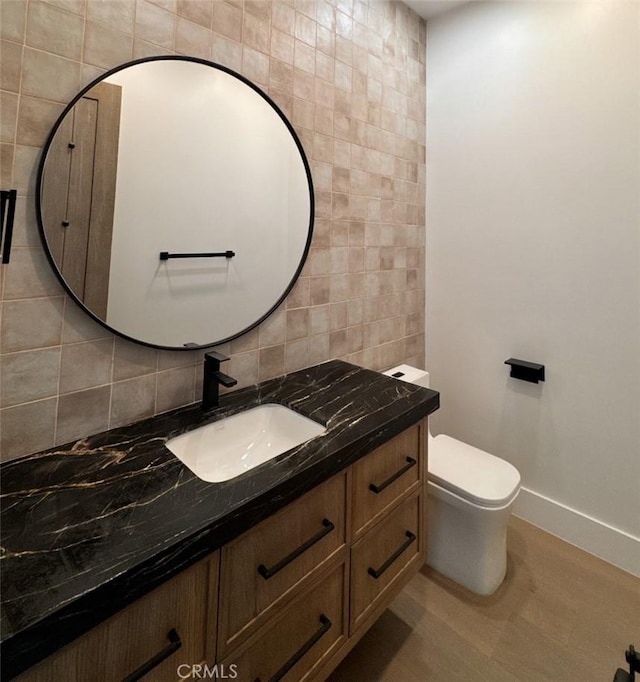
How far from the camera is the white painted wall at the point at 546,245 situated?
156cm

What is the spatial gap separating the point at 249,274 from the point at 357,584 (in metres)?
1.10

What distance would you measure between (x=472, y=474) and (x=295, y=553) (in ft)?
3.29

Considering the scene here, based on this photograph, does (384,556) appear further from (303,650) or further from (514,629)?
(514,629)

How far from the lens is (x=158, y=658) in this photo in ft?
2.18

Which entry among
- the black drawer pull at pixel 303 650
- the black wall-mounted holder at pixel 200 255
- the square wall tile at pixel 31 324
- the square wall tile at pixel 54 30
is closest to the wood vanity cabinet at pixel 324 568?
the black drawer pull at pixel 303 650

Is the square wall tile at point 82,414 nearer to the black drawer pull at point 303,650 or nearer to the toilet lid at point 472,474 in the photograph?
the black drawer pull at point 303,650

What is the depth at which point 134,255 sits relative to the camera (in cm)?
110

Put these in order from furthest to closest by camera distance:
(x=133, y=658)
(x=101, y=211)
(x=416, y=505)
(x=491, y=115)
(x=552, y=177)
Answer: (x=491, y=115) → (x=552, y=177) → (x=416, y=505) → (x=101, y=211) → (x=133, y=658)

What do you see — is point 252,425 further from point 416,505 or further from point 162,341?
point 416,505

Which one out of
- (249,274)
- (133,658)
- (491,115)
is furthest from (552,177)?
(133,658)

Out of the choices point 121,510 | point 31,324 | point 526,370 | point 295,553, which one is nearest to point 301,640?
point 295,553

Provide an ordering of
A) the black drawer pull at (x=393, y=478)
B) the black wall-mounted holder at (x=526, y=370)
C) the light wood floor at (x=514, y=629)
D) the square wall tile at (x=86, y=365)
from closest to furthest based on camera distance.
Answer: the square wall tile at (x=86, y=365) → the black drawer pull at (x=393, y=478) → the light wood floor at (x=514, y=629) → the black wall-mounted holder at (x=526, y=370)

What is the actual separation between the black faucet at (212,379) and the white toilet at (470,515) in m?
1.01

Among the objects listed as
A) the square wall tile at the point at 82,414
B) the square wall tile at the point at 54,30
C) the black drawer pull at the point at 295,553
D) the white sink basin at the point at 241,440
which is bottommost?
the black drawer pull at the point at 295,553
